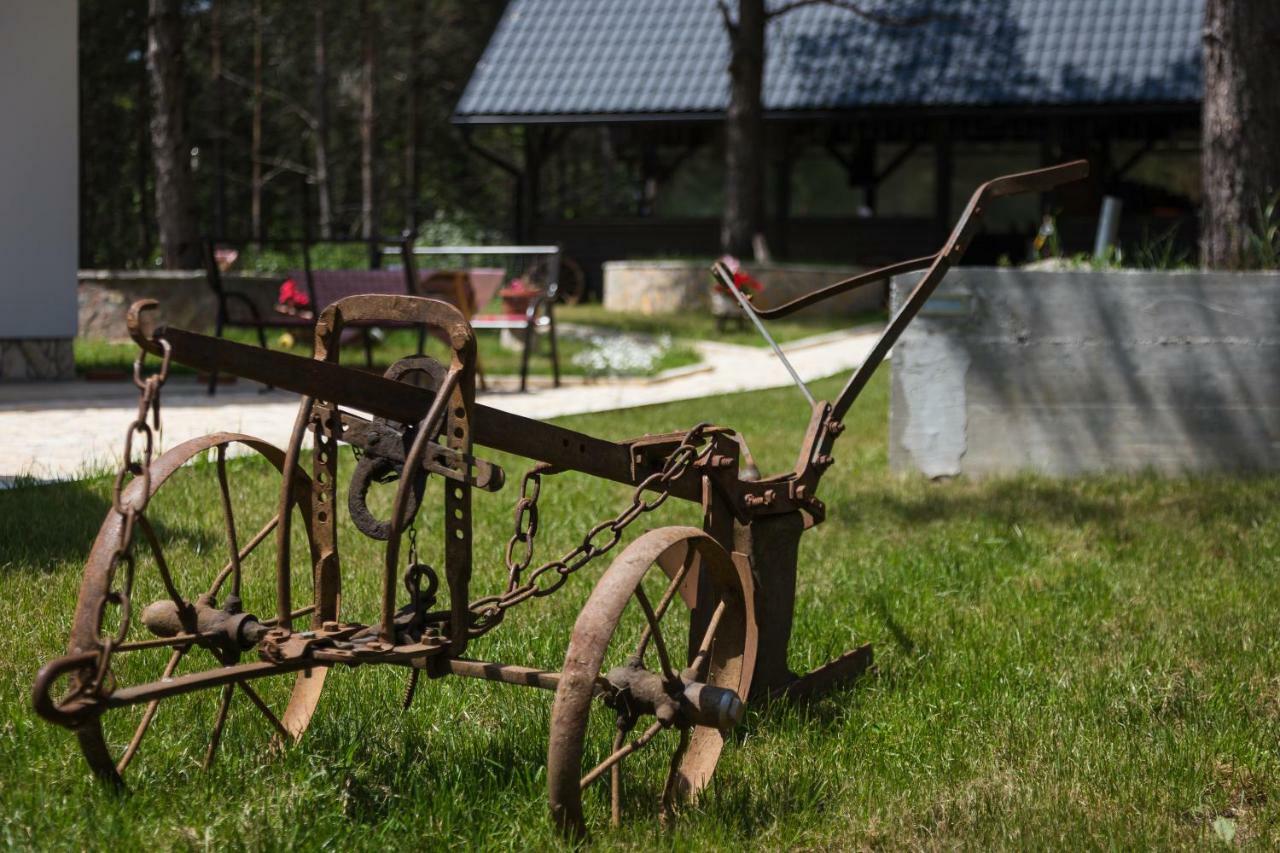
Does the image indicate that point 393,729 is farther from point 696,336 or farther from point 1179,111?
point 1179,111

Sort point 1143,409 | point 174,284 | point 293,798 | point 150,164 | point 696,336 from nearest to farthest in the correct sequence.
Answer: point 293,798 < point 1143,409 < point 174,284 < point 696,336 < point 150,164

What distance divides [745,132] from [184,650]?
60.5ft

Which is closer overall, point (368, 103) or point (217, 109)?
point (368, 103)

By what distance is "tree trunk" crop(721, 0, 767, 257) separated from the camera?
2009 centimetres

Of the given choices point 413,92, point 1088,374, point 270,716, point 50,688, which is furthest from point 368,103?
point 50,688

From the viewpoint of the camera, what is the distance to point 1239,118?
27.1ft

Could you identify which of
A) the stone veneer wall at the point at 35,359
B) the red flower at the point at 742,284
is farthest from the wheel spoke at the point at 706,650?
the stone veneer wall at the point at 35,359

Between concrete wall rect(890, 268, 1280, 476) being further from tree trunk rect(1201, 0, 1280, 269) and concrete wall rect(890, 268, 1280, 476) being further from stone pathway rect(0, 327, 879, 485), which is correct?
stone pathway rect(0, 327, 879, 485)

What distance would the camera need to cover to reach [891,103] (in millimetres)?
22812

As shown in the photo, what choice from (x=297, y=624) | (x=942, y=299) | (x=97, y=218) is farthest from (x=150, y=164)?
(x=297, y=624)

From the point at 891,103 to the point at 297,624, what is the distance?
19.9 metres

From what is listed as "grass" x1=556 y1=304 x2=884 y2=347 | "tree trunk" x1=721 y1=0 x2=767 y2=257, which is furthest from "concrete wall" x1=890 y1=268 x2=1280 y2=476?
"tree trunk" x1=721 y1=0 x2=767 y2=257

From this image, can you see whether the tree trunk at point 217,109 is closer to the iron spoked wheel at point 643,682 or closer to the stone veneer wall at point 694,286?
the stone veneer wall at point 694,286

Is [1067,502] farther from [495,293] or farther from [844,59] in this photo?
[844,59]
